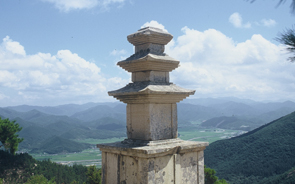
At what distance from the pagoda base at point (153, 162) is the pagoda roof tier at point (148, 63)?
239 cm

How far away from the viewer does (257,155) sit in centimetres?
6366

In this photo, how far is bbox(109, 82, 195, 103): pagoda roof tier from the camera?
844cm

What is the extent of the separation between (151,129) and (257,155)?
203 feet

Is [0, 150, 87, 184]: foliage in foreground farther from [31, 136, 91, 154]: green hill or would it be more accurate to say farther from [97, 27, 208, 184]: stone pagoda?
[31, 136, 91, 154]: green hill

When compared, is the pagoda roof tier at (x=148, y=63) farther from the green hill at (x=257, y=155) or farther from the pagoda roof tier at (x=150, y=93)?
the green hill at (x=257, y=155)

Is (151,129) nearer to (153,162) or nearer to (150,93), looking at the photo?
(153,162)

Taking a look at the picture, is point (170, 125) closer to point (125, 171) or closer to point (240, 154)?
point (125, 171)

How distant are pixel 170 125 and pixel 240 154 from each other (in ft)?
209

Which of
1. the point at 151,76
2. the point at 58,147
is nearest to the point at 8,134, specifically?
the point at 151,76

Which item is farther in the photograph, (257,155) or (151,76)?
(257,155)

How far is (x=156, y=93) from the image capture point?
8.41 meters

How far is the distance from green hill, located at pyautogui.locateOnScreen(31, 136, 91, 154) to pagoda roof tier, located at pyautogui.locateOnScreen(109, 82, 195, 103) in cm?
13770

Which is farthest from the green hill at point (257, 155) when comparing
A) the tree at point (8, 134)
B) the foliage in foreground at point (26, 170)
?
the tree at point (8, 134)

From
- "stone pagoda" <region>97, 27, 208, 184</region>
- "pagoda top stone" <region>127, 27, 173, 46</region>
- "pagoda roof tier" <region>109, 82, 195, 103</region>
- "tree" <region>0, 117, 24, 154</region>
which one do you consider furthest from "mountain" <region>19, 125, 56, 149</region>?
"pagoda top stone" <region>127, 27, 173, 46</region>
